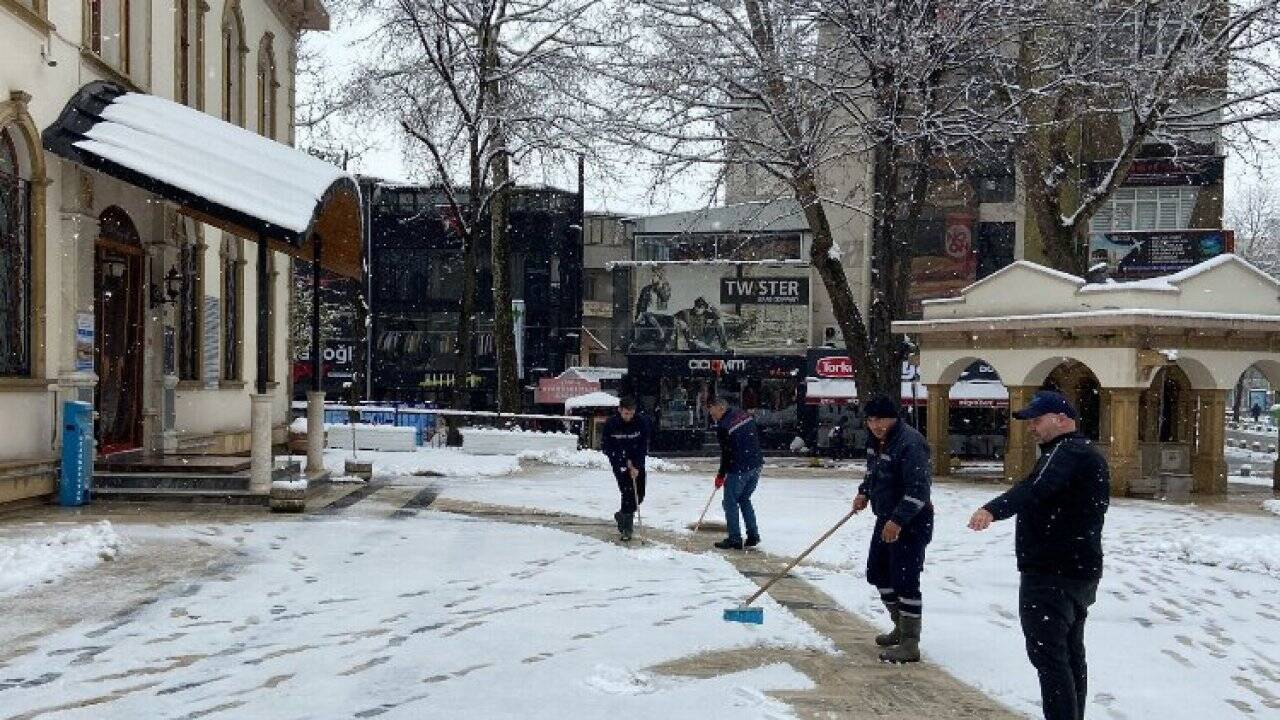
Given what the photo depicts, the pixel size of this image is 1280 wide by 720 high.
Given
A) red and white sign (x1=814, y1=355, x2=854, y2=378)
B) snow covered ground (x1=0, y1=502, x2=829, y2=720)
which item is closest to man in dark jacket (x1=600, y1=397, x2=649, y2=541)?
snow covered ground (x1=0, y1=502, x2=829, y2=720)

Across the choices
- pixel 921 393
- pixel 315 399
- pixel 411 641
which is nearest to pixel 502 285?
pixel 315 399

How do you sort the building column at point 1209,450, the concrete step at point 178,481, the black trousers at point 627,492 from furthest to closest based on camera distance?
1. the building column at point 1209,450
2. the concrete step at point 178,481
3. the black trousers at point 627,492

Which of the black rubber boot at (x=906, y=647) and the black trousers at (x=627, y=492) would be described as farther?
the black trousers at (x=627, y=492)

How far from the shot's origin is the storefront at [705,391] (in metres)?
42.2

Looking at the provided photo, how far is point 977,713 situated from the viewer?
6160 millimetres

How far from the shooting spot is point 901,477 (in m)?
7.43

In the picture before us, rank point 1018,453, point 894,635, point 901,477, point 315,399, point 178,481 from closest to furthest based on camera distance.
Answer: point 894,635 → point 901,477 → point 178,481 → point 315,399 → point 1018,453

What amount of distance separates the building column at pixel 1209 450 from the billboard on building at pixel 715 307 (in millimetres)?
21888

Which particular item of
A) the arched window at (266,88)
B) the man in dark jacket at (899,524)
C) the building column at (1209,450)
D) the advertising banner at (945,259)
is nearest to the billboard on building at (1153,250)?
the advertising banner at (945,259)

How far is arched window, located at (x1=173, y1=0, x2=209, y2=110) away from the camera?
1611 cm

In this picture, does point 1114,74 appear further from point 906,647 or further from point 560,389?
point 560,389

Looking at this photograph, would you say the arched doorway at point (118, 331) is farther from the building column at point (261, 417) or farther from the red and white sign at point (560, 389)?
the red and white sign at point (560, 389)

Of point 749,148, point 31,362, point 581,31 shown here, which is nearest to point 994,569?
point 31,362

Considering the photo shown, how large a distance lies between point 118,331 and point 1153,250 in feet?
115
